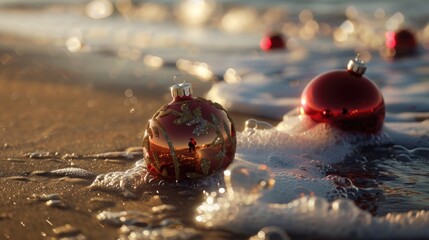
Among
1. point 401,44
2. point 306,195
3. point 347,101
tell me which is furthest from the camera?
point 401,44

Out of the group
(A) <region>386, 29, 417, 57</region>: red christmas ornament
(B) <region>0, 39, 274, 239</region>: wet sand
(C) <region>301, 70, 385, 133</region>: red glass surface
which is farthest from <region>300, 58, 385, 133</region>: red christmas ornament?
(A) <region>386, 29, 417, 57</region>: red christmas ornament

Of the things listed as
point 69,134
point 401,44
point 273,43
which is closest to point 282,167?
point 69,134

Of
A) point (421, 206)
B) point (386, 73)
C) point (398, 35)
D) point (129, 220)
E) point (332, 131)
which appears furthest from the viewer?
point (398, 35)

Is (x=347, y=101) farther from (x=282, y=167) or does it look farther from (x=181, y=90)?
(x=181, y=90)

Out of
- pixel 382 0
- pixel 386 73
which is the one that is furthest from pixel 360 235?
pixel 382 0

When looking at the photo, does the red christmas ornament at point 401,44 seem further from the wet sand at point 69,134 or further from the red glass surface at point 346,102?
the red glass surface at point 346,102

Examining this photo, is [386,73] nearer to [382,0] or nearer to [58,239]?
[58,239]

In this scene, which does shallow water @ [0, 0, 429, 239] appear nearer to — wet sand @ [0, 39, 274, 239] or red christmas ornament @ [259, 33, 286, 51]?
wet sand @ [0, 39, 274, 239]

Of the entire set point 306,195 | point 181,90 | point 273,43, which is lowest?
point 306,195

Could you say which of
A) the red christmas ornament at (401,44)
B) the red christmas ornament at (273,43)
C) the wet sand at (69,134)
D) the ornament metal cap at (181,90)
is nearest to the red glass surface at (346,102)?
the wet sand at (69,134)
